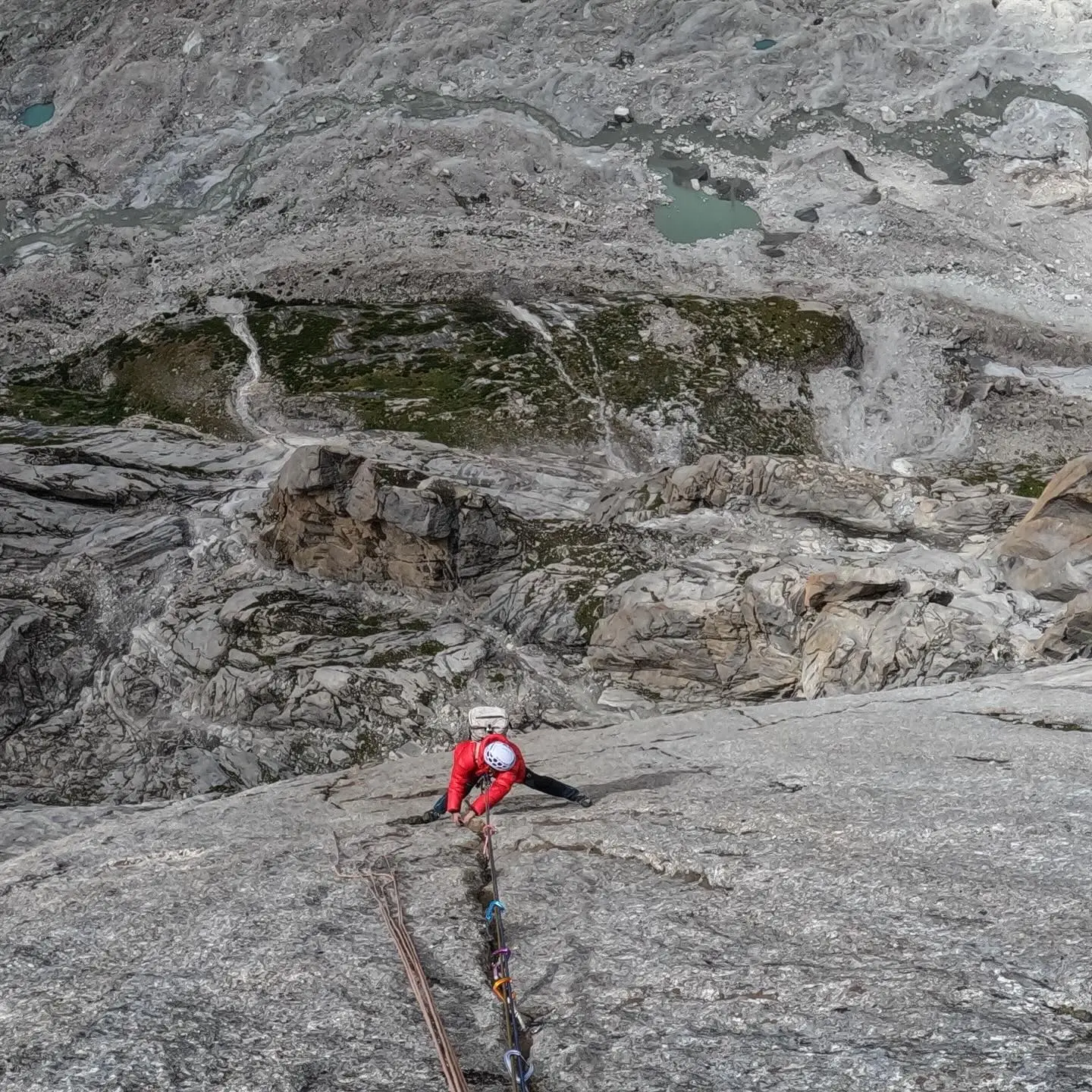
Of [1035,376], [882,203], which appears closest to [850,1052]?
[1035,376]

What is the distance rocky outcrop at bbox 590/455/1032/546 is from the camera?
2655cm

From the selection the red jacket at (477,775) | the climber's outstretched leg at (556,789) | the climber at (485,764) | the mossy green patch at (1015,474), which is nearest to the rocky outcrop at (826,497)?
the mossy green patch at (1015,474)

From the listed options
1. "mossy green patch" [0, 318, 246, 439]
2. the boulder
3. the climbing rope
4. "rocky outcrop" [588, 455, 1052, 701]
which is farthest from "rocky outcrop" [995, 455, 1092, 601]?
"mossy green patch" [0, 318, 246, 439]

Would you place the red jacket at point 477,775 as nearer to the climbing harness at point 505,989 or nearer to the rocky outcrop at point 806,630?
the climbing harness at point 505,989

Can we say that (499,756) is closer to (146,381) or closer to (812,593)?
(812,593)

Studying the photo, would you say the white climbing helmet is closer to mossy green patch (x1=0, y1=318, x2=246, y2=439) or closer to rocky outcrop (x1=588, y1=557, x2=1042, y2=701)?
rocky outcrop (x1=588, y1=557, x2=1042, y2=701)

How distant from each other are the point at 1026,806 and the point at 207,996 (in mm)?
8244

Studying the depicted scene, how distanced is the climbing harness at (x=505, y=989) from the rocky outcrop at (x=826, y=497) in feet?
63.7

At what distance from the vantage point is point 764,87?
165 ft

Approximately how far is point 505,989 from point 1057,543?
20.2 meters

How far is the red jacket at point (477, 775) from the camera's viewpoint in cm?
1130

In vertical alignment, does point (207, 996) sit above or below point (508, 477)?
above

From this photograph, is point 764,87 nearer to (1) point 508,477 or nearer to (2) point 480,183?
(2) point 480,183

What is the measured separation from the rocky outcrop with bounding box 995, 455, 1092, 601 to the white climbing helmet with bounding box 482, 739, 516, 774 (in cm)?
1646
